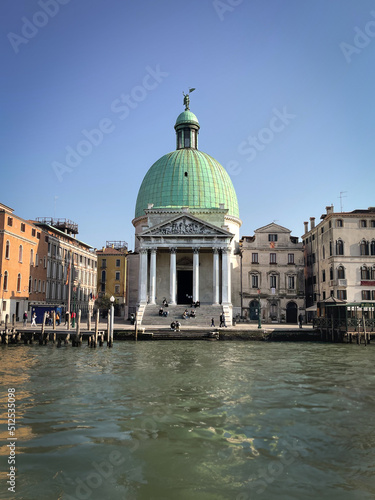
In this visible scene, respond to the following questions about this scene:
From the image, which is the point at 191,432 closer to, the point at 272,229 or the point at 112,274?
the point at 272,229

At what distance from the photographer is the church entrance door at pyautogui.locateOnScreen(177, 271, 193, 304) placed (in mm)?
46031

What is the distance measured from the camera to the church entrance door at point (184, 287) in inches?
1812

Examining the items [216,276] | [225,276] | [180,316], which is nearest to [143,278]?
[180,316]

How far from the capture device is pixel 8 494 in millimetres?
6289

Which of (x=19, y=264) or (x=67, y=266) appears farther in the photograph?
(x=67, y=266)

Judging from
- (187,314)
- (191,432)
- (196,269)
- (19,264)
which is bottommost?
(191,432)

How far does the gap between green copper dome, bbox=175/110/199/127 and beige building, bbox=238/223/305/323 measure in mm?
16433

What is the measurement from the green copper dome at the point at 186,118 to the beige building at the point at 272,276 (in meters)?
16.4

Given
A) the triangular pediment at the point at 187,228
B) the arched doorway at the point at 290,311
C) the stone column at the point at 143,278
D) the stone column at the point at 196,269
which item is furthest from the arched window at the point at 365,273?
the stone column at the point at 143,278

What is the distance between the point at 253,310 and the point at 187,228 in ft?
38.0

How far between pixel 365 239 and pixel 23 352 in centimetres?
3086

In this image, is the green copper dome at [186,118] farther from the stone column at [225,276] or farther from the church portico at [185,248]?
the stone column at [225,276]

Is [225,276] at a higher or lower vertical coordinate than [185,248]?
lower

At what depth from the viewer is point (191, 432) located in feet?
30.1
